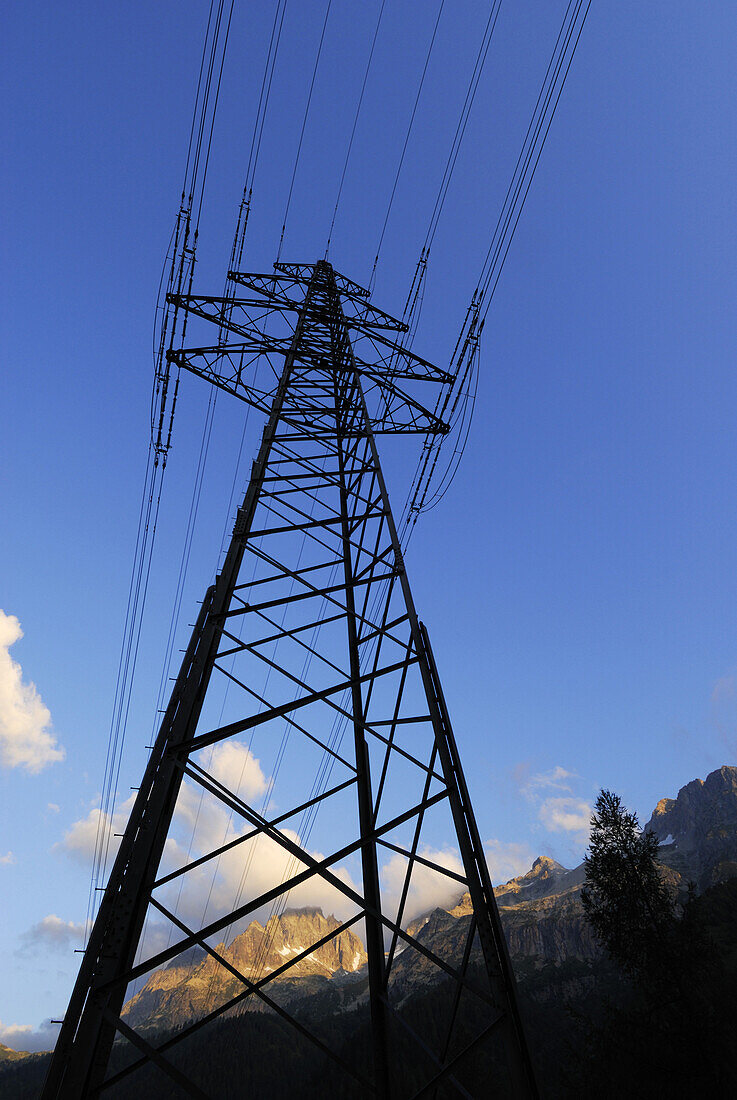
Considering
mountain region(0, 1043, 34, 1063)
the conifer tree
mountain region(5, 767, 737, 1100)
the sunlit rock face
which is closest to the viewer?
the conifer tree

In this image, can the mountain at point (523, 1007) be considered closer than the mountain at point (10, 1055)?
Yes

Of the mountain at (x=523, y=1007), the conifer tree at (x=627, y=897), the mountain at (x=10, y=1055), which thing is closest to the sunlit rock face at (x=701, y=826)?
the mountain at (x=523, y=1007)

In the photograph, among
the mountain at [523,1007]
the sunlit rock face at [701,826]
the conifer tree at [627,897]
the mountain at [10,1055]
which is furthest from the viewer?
the mountain at [10,1055]

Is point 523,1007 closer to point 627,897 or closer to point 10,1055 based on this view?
point 627,897

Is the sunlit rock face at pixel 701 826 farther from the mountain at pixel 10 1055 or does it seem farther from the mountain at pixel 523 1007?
the mountain at pixel 10 1055

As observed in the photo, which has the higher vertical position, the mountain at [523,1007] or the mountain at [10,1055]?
the mountain at [10,1055]

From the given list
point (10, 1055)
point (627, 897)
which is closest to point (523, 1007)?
point (627, 897)

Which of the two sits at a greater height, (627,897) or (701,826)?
(627,897)

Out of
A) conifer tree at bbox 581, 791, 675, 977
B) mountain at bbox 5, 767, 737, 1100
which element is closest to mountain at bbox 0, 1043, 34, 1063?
mountain at bbox 5, 767, 737, 1100

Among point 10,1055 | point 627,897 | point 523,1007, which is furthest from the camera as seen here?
point 10,1055

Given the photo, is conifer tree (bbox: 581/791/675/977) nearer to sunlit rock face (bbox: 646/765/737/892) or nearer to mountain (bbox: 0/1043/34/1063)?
sunlit rock face (bbox: 646/765/737/892)

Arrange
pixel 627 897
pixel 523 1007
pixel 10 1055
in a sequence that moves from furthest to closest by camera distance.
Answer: pixel 10 1055 < pixel 523 1007 < pixel 627 897

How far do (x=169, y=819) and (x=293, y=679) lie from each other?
191 centimetres

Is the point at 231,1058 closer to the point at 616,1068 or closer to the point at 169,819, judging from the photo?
the point at 616,1068
